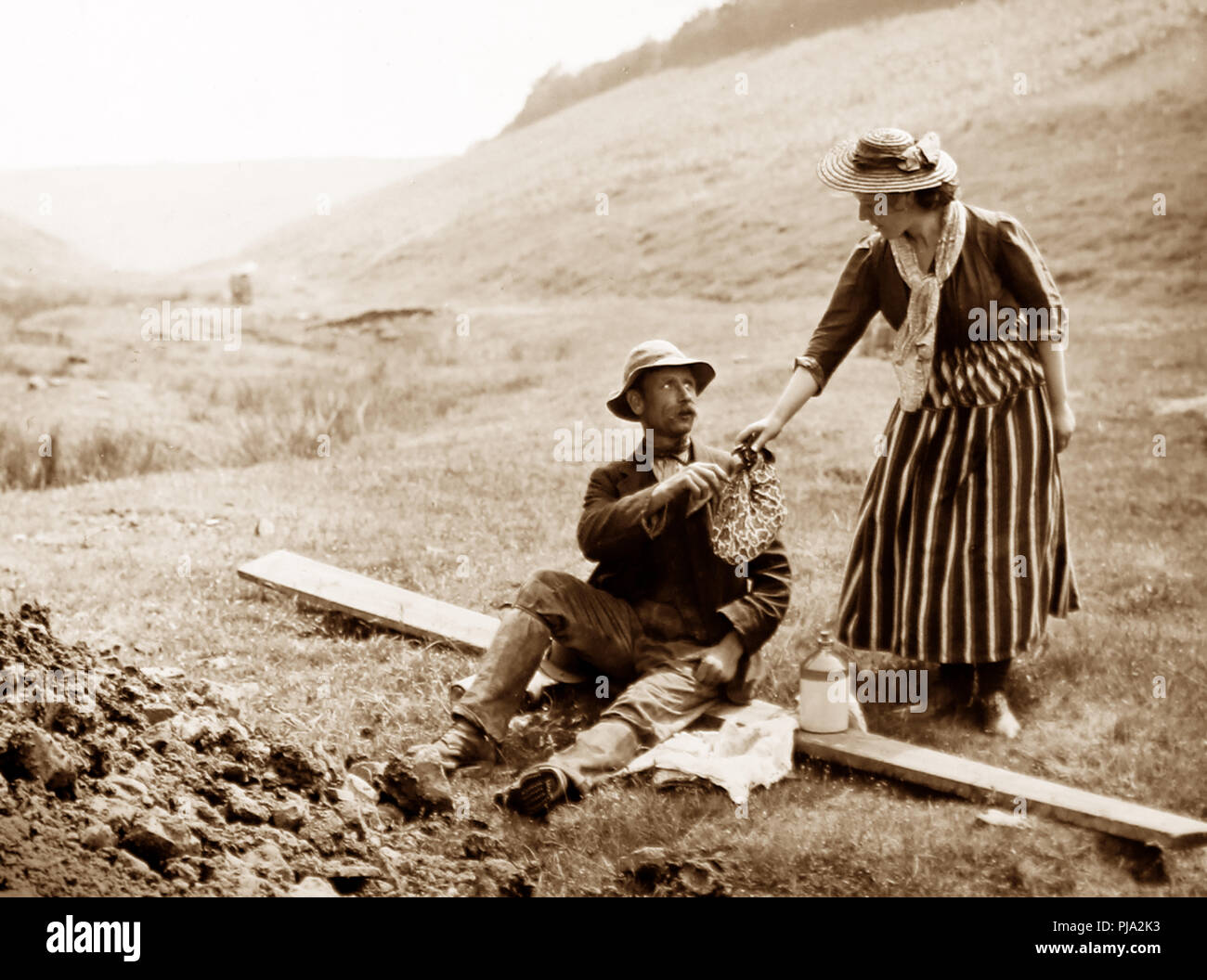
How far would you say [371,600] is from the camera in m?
6.43

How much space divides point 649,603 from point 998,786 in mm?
1494

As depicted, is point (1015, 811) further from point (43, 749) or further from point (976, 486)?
point (43, 749)

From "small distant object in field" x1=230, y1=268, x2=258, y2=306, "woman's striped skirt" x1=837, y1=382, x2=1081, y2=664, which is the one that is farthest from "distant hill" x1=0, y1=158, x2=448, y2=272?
"woman's striped skirt" x1=837, y1=382, x2=1081, y2=664

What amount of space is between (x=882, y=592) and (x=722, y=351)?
8.75m

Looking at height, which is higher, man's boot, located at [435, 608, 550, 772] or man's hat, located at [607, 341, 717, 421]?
man's hat, located at [607, 341, 717, 421]

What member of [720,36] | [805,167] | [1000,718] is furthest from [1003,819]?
[805,167]

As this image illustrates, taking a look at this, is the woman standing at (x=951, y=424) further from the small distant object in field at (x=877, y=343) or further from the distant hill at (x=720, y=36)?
the distant hill at (x=720, y=36)

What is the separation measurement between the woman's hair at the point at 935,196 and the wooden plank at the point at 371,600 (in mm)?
2635

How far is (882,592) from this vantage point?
532cm

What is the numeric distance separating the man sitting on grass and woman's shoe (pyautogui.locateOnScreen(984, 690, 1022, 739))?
3.00ft

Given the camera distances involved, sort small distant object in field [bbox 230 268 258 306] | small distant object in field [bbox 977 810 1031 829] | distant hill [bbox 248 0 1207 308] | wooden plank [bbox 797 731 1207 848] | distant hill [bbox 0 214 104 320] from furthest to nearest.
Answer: small distant object in field [bbox 230 268 258 306], distant hill [bbox 0 214 104 320], distant hill [bbox 248 0 1207 308], small distant object in field [bbox 977 810 1031 829], wooden plank [bbox 797 731 1207 848]

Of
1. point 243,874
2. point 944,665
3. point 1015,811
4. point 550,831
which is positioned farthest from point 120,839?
point 944,665

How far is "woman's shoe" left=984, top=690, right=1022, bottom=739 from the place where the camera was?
508 centimetres

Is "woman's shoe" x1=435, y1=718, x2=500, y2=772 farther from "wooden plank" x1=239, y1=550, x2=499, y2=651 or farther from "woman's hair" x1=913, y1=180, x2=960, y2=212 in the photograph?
"woman's hair" x1=913, y1=180, x2=960, y2=212
